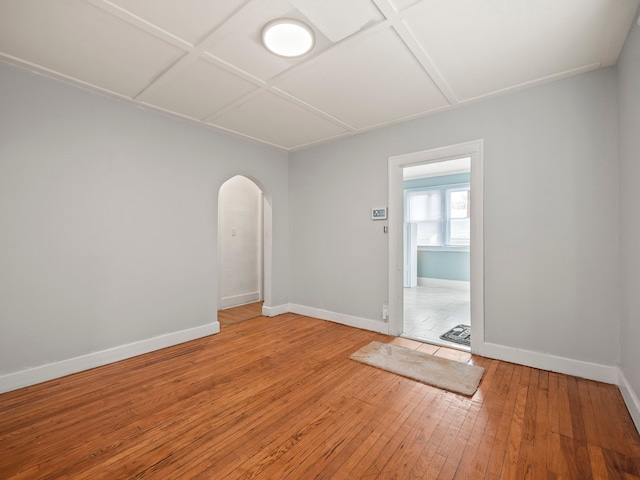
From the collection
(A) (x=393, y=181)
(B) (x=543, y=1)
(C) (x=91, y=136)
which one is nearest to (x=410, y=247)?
(A) (x=393, y=181)

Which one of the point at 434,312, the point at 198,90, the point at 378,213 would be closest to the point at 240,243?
the point at 378,213

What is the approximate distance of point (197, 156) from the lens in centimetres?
355

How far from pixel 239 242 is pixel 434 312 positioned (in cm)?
359

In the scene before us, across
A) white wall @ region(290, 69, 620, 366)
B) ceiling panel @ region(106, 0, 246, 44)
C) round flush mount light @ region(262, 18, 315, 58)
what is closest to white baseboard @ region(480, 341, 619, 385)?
white wall @ region(290, 69, 620, 366)

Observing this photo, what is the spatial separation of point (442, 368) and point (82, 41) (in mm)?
3820

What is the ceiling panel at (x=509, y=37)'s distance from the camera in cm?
172

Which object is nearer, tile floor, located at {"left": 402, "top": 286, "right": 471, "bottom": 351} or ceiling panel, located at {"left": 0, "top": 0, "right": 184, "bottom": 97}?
ceiling panel, located at {"left": 0, "top": 0, "right": 184, "bottom": 97}

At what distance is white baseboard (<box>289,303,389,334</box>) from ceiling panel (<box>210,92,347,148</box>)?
2506 mm

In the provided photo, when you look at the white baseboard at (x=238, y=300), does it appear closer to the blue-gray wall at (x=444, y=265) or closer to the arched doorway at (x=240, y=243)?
the arched doorway at (x=240, y=243)

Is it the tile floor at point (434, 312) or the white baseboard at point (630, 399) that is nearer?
the white baseboard at point (630, 399)

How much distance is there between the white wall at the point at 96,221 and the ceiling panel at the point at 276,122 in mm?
460

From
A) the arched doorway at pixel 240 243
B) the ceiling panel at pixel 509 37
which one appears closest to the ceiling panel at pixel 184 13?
the ceiling panel at pixel 509 37

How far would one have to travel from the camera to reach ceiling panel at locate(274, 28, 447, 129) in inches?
83.3

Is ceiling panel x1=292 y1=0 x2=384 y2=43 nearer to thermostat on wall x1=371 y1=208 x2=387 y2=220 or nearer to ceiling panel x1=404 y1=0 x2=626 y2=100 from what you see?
ceiling panel x1=404 y1=0 x2=626 y2=100
